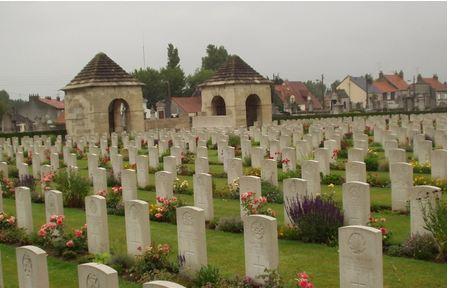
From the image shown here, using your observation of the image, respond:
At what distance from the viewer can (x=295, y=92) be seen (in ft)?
278

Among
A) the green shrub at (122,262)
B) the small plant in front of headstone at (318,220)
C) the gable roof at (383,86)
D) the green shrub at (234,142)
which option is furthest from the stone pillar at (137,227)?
the gable roof at (383,86)

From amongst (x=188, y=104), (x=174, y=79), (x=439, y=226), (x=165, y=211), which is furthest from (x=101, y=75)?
(x=174, y=79)

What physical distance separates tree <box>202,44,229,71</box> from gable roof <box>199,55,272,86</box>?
2087 inches

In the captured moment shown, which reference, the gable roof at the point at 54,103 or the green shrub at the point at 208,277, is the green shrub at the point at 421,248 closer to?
the green shrub at the point at 208,277

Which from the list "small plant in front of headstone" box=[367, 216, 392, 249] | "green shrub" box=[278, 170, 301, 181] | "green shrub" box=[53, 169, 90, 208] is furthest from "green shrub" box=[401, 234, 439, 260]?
"green shrub" box=[53, 169, 90, 208]

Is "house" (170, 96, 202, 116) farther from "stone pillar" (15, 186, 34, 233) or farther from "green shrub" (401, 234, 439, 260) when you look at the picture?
"green shrub" (401, 234, 439, 260)

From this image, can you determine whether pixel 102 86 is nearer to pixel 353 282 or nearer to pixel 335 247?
pixel 335 247

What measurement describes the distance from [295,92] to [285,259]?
77.6 meters

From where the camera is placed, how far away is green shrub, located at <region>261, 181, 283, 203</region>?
483 inches

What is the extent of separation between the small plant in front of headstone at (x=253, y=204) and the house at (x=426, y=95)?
51.9m

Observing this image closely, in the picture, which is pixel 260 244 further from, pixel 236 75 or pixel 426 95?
pixel 426 95

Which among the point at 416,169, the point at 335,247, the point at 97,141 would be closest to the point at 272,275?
the point at 335,247

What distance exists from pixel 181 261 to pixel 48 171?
25.2ft

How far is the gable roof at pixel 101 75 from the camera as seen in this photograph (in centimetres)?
3478
